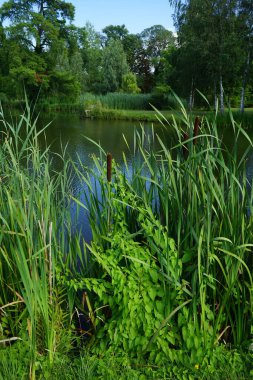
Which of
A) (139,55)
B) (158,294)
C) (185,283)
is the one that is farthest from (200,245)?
(139,55)

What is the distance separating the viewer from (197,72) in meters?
15.6

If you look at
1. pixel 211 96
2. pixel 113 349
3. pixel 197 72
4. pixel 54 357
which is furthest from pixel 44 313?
pixel 211 96

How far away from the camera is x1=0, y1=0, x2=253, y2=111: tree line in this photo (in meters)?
14.4

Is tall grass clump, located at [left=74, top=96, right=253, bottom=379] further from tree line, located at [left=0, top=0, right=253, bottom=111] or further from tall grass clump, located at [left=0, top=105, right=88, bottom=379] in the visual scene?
tree line, located at [left=0, top=0, right=253, bottom=111]

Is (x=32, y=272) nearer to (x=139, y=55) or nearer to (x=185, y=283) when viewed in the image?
(x=185, y=283)

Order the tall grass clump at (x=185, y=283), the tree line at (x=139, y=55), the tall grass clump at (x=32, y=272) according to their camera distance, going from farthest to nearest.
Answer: the tree line at (x=139, y=55) → the tall grass clump at (x=185, y=283) → the tall grass clump at (x=32, y=272)

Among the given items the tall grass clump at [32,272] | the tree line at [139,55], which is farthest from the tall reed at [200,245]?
the tree line at [139,55]

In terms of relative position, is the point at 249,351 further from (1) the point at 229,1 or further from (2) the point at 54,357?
(1) the point at 229,1

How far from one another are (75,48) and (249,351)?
2639 cm

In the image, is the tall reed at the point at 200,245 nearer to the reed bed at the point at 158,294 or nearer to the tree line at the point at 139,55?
the reed bed at the point at 158,294

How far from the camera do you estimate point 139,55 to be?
38.3 metres

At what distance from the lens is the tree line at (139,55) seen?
47.4 feet

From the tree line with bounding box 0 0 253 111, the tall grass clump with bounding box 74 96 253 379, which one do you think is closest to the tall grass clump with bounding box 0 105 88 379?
the tall grass clump with bounding box 74 96 253 379

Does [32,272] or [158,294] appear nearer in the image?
[32,272]
